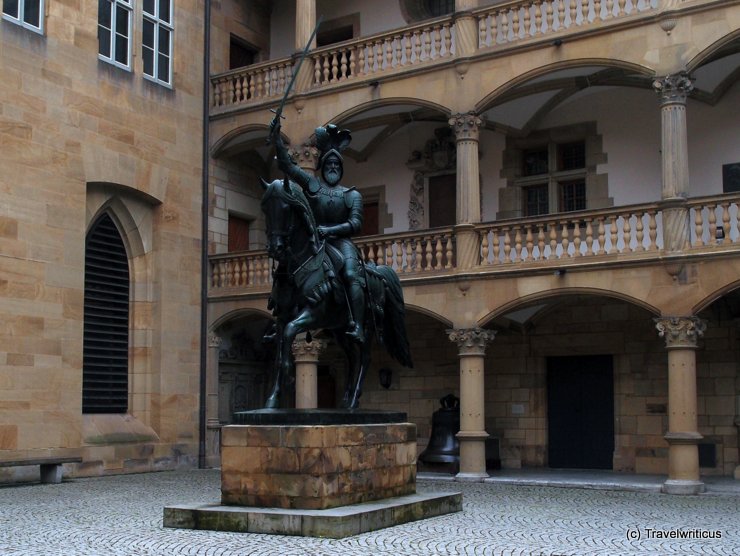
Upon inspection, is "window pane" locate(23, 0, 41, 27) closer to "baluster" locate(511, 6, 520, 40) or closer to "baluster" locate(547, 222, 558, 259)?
"baluster" locate(511, 6, 520, 40)

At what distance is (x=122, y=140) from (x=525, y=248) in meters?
7.54

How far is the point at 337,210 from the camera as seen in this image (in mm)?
11055

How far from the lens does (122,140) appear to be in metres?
19.2

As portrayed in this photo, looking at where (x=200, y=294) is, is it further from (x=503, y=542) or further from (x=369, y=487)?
(x=503, y=542)

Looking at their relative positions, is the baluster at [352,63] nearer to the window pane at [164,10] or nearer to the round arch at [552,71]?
the round arch at [552,71]

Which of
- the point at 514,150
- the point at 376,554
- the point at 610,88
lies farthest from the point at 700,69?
the point at 376,554

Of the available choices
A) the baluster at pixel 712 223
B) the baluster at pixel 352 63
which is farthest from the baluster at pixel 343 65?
the baluster at pixel 712 223

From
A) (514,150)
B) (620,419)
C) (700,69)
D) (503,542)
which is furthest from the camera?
(514,150)

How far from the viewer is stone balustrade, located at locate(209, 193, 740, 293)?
629 inches

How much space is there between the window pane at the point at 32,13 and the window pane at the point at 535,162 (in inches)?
367

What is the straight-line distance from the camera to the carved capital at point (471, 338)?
17.8 meters

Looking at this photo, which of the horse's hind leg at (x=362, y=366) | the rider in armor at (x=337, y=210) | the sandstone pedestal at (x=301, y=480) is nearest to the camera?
the sandstone pedestal at (x=301, y=480)

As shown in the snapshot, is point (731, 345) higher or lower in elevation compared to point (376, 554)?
higher

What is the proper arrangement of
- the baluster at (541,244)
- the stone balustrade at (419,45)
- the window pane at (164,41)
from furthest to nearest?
the window pane at (164,41), the stone balustrade at (419,45), the baluster at (541,244)
